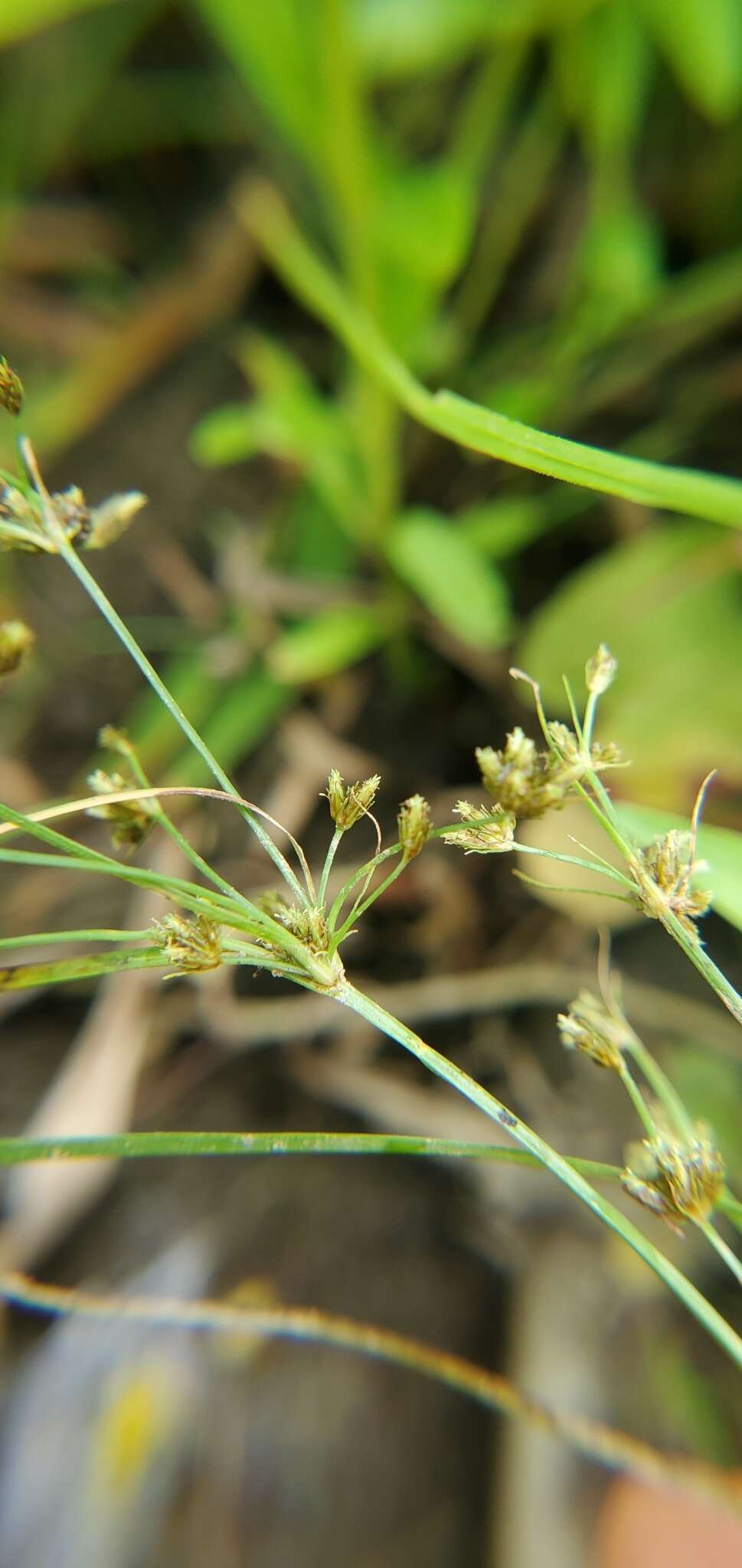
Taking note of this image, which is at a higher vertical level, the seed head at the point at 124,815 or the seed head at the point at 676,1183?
the seed head at the point at 124,815

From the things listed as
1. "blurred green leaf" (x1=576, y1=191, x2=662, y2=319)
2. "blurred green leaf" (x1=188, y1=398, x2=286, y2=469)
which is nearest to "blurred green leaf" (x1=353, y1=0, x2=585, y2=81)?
"blurred green leaf" (x1=576, y1=191, x2=662, y2=319)

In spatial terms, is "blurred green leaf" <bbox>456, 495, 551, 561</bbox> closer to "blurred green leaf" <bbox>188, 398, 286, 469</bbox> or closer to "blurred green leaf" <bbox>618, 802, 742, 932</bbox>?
"blurred green leaf" <bbox>188, 398, 286, 469</bbox>

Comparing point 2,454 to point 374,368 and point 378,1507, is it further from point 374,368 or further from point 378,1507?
point 378,1507

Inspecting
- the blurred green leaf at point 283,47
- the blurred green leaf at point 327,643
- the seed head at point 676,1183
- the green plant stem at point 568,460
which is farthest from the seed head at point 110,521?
the blurred green leaf at point 283,47

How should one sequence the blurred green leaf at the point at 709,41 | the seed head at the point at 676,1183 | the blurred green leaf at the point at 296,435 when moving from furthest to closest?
the blurred green leaf at the point at 296,435 < the blurred green leaf at the point at 709,41 < the seed head at the point at 676,1183

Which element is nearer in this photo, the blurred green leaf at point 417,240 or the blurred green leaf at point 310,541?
the blurred green leaf at point 417,240

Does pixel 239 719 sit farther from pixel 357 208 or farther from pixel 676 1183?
pixel 676 1183

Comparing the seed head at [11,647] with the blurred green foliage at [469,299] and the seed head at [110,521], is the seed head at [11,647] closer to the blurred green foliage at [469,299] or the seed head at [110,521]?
the seed head at [110,521]
